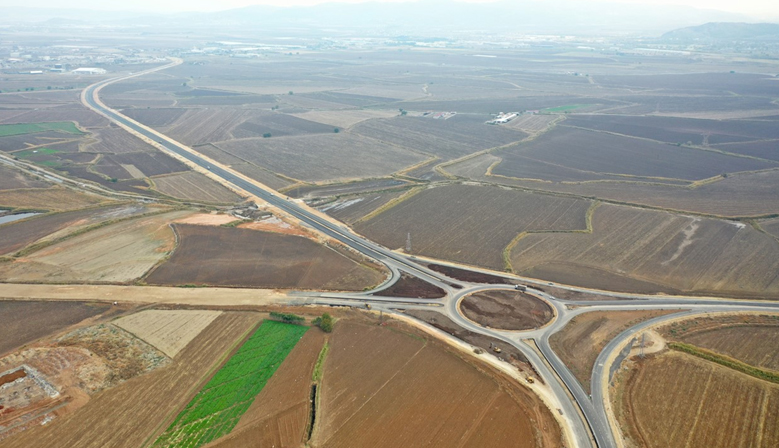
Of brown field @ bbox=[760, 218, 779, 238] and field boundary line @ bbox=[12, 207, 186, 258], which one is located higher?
brown field @ bbox=[760, 218, 779, 238]

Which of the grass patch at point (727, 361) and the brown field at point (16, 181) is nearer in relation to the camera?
the grass patch at point (727, 361)

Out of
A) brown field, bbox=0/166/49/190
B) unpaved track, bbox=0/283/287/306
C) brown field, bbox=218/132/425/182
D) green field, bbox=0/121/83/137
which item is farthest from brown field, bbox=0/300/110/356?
green field, bbox=0/121/83/137

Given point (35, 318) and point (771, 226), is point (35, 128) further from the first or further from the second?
point (771, 226)

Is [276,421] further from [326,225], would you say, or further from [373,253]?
[326,225]

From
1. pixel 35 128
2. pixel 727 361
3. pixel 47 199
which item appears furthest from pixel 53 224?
pixel 727 361

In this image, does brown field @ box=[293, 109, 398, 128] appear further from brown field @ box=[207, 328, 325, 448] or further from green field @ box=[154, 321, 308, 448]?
brown field @ box=[207, 328, 325, 448]

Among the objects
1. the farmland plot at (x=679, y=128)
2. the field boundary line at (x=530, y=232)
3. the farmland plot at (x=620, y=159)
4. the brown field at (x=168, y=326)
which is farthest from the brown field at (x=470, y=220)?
the farmland plot at (x=679, y=128)

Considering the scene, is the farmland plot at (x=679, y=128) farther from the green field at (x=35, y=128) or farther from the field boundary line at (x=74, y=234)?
the green field at (x=35, y=128)
